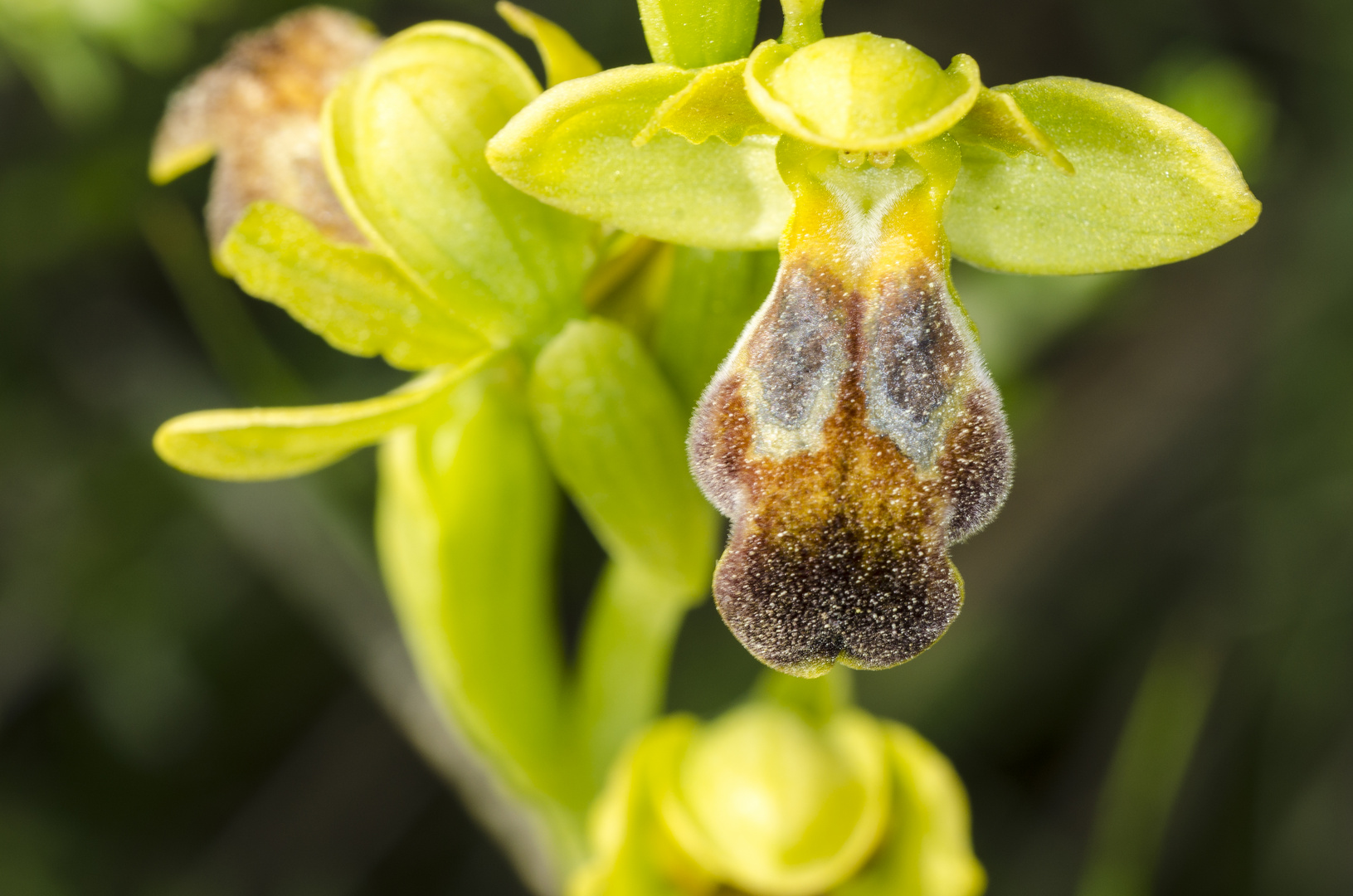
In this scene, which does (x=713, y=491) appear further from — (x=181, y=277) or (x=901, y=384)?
(x=181, y=277)

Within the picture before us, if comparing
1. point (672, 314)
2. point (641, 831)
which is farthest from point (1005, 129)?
point (641, 831)

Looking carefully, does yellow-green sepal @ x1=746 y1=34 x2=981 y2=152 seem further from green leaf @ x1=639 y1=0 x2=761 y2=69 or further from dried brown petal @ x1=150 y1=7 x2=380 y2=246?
dried brown petal @ x1=150 y1=7 x2=380 y2=246

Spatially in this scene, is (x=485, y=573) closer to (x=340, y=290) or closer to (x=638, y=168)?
(x=340, y=290)

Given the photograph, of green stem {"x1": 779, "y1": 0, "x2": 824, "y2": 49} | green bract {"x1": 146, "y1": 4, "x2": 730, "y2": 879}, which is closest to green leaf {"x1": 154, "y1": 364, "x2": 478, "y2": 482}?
green bract {"x1": 146, "y1": 4, "x2": 730, "y2": 879}

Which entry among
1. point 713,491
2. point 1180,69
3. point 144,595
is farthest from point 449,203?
point 144,595

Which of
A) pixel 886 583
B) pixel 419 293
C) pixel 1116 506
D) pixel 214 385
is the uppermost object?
pixel 419 293

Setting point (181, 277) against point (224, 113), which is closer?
point (224, 113)
